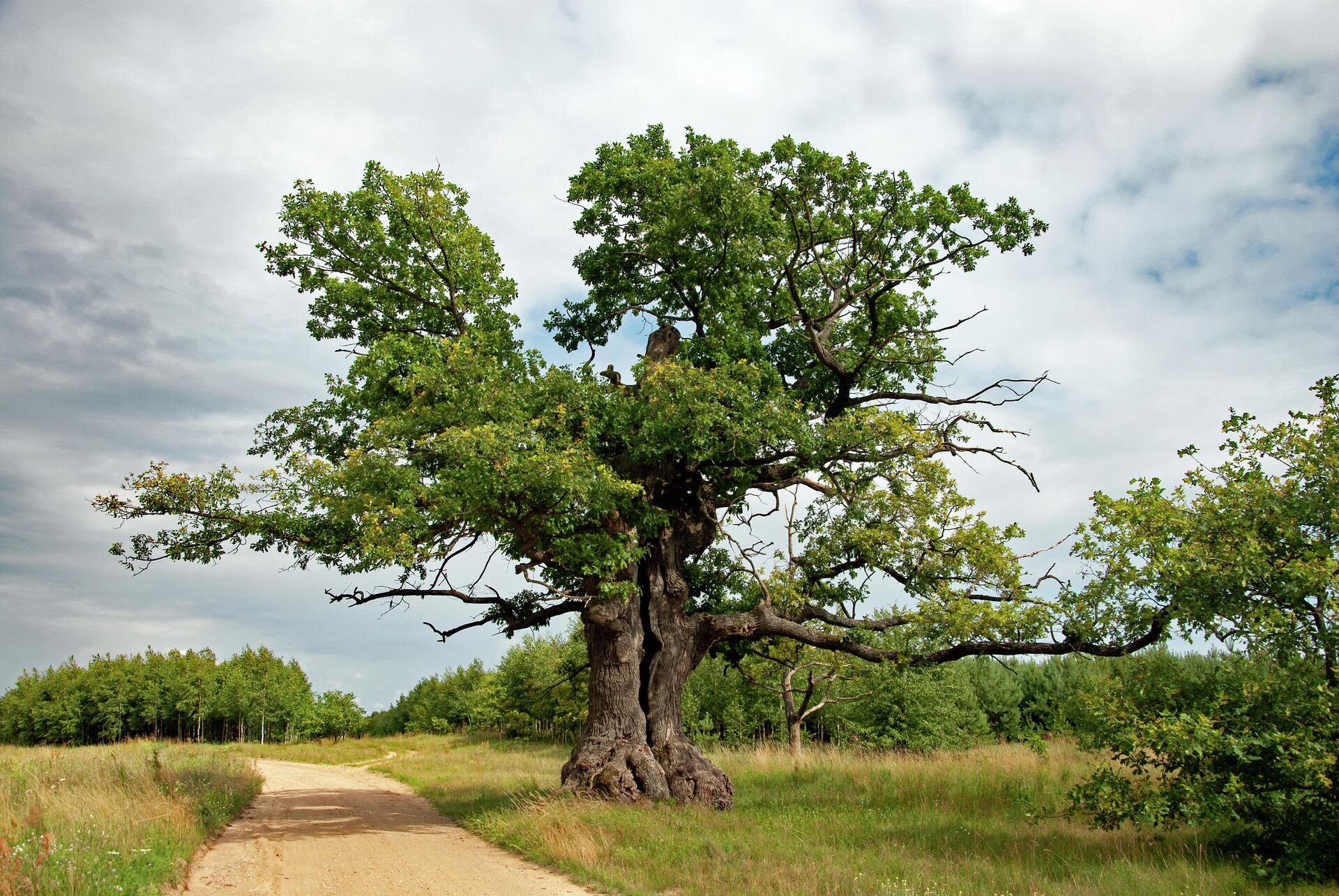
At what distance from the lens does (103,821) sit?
10273 millimetres

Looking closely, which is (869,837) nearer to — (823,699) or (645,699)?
(645,699)

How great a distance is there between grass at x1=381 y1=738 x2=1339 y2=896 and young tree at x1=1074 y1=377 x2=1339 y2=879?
0.79m

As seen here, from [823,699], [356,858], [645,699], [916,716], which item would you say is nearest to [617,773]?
[645,699]

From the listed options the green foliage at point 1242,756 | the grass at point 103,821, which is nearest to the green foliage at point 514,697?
the grass at point 103,821

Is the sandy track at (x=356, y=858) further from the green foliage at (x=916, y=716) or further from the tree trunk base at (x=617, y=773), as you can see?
the green foliage at (x=916, y=716)

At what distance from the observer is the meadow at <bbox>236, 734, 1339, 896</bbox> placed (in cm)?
890

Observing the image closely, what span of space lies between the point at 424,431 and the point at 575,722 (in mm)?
35953

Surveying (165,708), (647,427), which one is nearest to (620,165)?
(647,427)

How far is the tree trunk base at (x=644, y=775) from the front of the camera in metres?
14.7

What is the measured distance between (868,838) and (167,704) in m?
76.1

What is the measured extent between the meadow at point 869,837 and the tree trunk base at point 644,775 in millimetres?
545

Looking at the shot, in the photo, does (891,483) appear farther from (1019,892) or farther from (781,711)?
(781,711)

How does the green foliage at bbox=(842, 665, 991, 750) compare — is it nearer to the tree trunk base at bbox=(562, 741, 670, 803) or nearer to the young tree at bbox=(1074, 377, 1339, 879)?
the tree trunk base at bbox=(562, 741, 670, 803)

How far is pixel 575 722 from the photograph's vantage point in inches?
1838
